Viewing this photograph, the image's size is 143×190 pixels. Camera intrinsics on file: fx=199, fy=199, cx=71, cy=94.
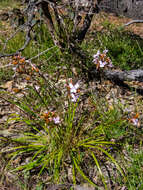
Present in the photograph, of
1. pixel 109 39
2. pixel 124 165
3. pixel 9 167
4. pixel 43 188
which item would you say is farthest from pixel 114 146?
pixel 109 39

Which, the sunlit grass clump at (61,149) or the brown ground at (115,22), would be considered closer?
the sunlit grass clump at (61,149)

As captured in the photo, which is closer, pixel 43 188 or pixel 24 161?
pixel 43 188

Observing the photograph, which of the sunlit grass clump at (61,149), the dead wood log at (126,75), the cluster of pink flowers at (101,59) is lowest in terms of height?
the sunlit grass clump at (61,149)

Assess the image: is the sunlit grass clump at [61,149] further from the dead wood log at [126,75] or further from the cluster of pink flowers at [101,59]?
the dead wood log at [126,75]

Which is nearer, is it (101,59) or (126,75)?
(101,59)

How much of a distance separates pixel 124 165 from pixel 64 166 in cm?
58

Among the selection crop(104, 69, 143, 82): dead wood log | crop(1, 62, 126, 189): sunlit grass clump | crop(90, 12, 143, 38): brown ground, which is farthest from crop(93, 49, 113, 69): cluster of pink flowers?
crop(90, 12, 143, 38): brown ground

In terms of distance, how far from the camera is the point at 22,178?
189 centimetres

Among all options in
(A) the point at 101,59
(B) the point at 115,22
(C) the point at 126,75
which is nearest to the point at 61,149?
(A) the point at 101,59

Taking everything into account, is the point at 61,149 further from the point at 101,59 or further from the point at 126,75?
the point at 126,75

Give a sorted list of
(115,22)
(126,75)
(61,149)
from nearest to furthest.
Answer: (61,149) < (126,75) < (115,22)

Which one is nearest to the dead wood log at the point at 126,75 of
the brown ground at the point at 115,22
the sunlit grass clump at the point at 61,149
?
the sunlit grass clump at the point at 61,149

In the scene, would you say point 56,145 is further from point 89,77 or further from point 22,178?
point 89,77

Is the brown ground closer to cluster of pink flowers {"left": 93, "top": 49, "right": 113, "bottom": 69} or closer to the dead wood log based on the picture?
the dead wood log
